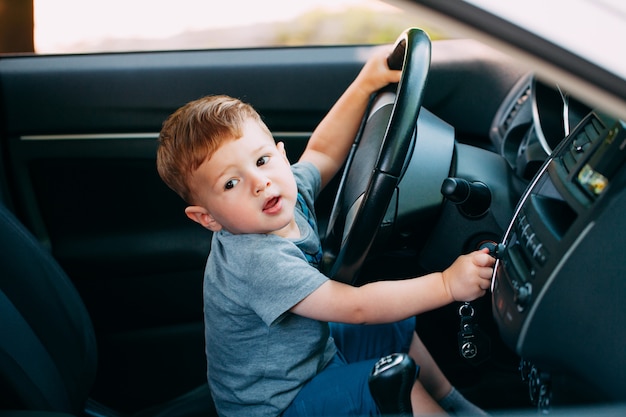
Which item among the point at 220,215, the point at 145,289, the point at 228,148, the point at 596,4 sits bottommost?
the point at 145,289

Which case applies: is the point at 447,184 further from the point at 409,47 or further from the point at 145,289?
the point at 145,289

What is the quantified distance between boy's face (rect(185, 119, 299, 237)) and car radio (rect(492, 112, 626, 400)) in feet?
1.15

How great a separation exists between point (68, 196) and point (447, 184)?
100 centimetres

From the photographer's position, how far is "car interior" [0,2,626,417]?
98cm

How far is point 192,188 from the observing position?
122 centimetres

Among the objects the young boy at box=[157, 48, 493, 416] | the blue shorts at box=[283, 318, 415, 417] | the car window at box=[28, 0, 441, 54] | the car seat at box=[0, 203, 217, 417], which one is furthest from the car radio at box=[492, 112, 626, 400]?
the car window at box=[28, 0, 441, 54]

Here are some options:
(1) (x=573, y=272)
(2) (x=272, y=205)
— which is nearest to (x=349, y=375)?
(2) (x=272, y=205)

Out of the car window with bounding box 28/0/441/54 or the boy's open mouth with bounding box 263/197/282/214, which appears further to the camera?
the car window with bounding box 28/0/441/54

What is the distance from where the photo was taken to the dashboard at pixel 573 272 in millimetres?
917

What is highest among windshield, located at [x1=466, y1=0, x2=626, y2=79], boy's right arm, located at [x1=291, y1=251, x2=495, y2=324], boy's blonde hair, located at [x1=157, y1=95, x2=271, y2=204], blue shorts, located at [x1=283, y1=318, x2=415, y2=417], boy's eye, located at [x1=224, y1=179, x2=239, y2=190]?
windshield, located at [x1=466, y1=0, x2=626, y2=79]

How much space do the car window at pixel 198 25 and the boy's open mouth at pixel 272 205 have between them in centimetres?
Result: 80

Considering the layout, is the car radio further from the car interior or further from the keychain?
the keychain

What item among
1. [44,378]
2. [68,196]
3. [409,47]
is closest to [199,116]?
[409,47]

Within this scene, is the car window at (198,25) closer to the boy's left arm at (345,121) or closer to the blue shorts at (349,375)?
the boy's left arm at (345,121)
